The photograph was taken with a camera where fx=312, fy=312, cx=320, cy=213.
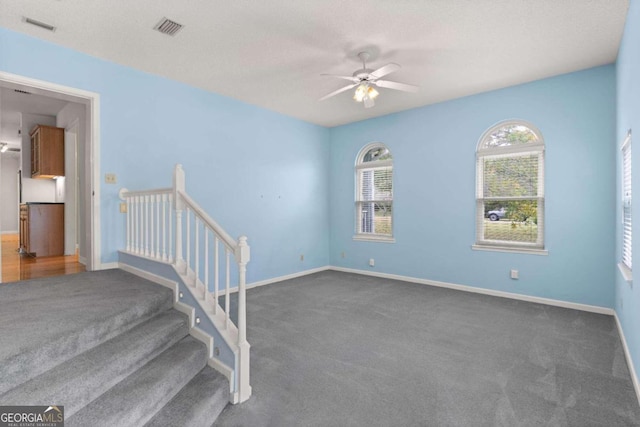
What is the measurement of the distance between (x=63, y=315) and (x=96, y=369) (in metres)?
0.58

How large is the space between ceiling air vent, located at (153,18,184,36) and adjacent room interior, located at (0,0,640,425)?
0.11 ft

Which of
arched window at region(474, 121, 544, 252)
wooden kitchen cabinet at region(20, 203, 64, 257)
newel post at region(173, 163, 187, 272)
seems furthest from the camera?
wooden kitchen cabinet at region(20, 203, 64, 257)

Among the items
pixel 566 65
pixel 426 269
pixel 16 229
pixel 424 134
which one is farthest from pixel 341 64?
pixel 16 229

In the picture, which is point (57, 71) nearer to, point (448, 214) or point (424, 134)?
point (424, 134)

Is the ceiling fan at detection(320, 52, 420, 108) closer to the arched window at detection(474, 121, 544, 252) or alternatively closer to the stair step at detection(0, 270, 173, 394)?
the arched window at detection(474, 121, 544, 252)

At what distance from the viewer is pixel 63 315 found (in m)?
2.02

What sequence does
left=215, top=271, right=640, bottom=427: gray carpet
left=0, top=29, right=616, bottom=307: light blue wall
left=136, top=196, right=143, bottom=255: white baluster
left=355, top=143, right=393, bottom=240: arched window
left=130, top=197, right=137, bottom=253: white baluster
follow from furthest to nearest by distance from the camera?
left=355, top=143, right=393, bottom=240: arched window → left=0, top=29, right=616, bottom=307: light blue wall → left=130, top=197, right=137, bottom=253: white baluster → left=136, top=196, right=143, bottom=255: white baluster → left=215, top=271, right=640, bottom=427: gray carpet

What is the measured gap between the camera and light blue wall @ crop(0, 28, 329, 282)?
11.2 feet

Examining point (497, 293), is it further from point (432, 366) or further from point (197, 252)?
point (197, 252)

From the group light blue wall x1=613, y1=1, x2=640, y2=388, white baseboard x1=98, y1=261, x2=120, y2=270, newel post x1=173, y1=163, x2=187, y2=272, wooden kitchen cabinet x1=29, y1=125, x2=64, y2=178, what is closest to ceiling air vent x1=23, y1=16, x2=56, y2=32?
newel post x1=173, y1=163, x2=187, y2=272

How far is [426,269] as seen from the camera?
5168 mm

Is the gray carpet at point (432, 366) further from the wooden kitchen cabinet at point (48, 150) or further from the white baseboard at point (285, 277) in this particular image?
the wooden kitchen cabinet at point (48, 150)

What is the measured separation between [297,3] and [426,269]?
165 inches

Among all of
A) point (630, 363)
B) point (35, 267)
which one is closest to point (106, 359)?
point (35, 267)
